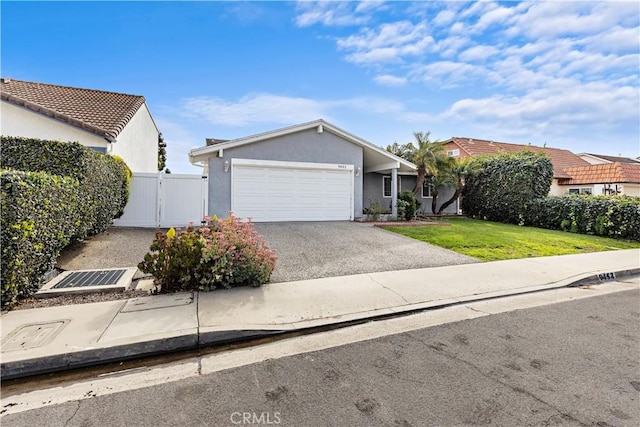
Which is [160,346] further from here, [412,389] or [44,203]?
[44,203]

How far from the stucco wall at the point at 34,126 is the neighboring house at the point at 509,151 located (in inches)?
972

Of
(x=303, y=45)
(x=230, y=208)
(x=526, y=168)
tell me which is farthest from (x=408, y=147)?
(x=230, y=208)

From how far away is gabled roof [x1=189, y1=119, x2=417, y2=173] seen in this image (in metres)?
11.8

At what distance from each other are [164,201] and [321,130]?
7101mm

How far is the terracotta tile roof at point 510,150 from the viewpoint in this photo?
25.4 m

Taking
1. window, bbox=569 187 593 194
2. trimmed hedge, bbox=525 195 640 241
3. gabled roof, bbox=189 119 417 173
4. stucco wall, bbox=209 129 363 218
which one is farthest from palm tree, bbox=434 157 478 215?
window, bbox=569 187 593 194

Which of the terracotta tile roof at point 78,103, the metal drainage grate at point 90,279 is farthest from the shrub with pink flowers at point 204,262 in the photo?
the terracotta tile roof at point 78,103

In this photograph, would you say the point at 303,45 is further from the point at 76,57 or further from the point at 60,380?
the point at 60,380

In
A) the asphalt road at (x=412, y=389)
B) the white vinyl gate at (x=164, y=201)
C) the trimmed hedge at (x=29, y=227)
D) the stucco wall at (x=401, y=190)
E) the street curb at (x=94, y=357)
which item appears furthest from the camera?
the stucco wall at (x=401, y=190)

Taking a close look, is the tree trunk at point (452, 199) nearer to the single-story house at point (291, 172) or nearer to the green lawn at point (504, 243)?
the single-story house at point (291, 172)

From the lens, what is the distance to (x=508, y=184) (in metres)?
16.6

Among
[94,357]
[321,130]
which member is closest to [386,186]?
[321,130]

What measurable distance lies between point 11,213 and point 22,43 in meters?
11.8

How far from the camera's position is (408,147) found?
16.6 metres
